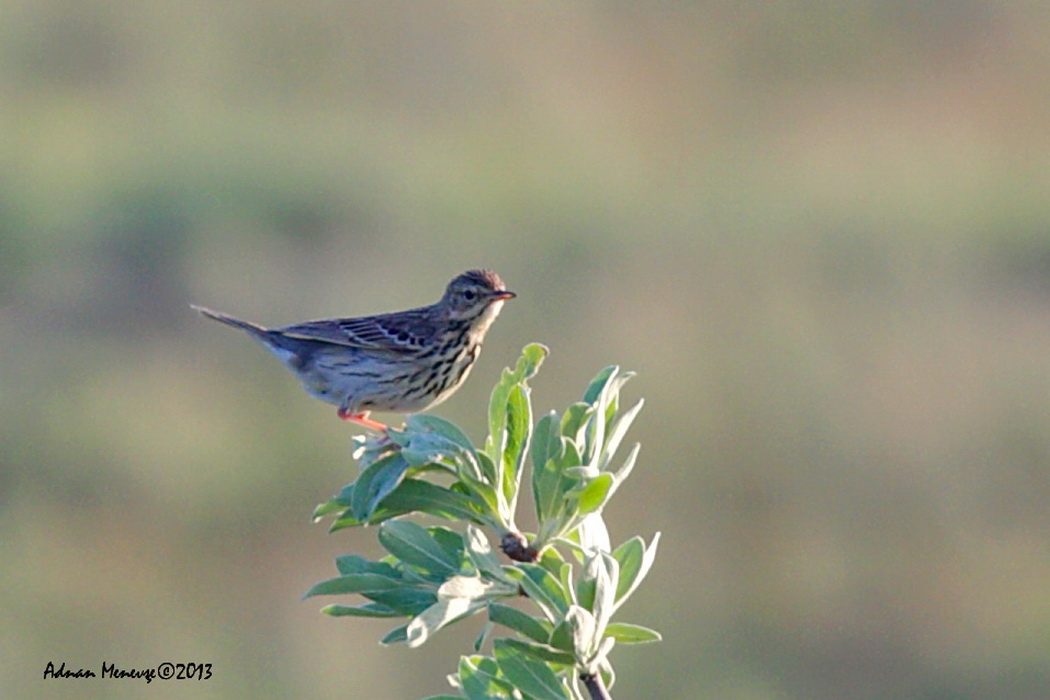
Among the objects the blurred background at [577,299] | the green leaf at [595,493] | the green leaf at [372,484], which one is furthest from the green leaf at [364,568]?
the blurred background at [577,299]

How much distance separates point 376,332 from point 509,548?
4166 mm

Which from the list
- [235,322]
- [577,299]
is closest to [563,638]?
[235,322]

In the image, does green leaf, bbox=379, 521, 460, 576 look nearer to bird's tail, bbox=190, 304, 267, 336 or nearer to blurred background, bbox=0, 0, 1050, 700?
bird's tail, bbox=190, 304, 267, 336

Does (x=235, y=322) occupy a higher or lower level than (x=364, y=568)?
lower

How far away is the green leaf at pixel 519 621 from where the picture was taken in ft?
7.98

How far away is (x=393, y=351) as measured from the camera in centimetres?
659

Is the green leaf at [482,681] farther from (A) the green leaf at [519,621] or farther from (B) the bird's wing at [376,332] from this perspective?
(B) the bird's wing at [376,332]

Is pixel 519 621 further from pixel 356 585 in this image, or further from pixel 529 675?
pixel 356 585

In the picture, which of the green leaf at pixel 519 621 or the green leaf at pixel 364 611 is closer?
the green leaf at pixel 519 621

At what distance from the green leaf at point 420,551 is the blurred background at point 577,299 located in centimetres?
824

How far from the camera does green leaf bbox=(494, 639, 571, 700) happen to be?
2539mm

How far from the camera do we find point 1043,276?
18375 mm

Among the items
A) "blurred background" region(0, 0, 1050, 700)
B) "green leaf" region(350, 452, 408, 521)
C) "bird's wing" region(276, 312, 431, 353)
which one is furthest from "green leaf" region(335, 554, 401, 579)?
"blurred background" region(0, 0, 1050, 700)

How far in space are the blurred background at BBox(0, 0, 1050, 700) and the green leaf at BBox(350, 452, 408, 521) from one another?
8104 mm
